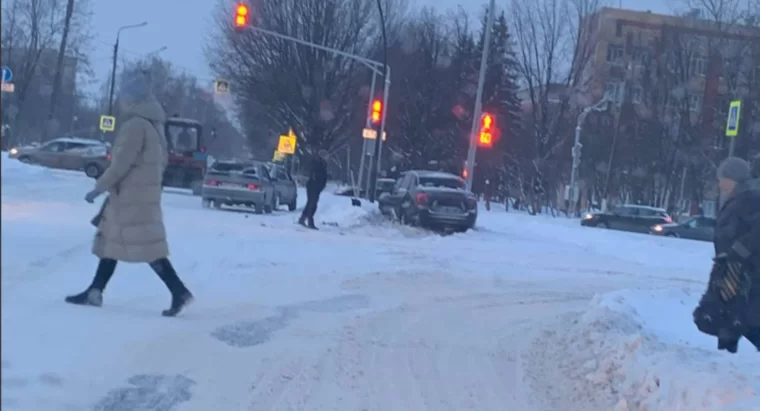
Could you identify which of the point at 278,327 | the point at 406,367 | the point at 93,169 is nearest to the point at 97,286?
the point at 278,327

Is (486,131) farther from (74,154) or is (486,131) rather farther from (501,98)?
(501,98)

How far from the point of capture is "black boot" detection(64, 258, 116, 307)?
8391 millimetres

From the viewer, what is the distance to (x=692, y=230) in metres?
41.3

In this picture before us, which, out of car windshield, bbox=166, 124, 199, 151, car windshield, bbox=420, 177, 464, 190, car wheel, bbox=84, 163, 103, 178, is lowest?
car wheel, bbox=84, 163, 103, 178

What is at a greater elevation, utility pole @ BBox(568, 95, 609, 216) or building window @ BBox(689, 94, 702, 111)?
building window @ BBox(689, 94, 702, 111)

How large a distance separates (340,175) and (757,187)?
6947 centimetres

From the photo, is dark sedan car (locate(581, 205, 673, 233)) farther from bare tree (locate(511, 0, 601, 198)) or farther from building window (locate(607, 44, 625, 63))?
building window (locate(607, 44, 625, 63))

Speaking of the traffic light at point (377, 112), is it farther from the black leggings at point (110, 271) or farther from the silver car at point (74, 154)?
the black leggings at point (110, 271)

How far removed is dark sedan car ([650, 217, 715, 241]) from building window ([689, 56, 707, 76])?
14832 millimetres

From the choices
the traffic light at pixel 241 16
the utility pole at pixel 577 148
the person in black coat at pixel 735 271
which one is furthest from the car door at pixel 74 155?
the person in black coat at pixel 735 271

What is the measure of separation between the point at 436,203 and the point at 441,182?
174 cm

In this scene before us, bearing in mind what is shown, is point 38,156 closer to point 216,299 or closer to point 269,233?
point 269,233

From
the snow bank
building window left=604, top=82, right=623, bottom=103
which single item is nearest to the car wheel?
building window left=604, top=82, right=623, bottom=103

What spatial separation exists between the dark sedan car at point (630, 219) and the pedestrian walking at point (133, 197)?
37.5 m
